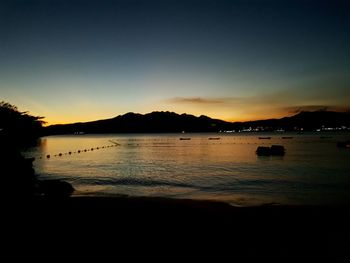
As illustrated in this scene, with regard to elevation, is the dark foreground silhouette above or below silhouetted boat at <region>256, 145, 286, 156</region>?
above

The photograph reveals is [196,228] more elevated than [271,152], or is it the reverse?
[196,228]

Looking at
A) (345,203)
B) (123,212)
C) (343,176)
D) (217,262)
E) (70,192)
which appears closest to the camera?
(217,262)

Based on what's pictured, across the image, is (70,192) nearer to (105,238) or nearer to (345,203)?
(105,238)

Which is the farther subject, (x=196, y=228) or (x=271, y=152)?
(x=271, y=152)

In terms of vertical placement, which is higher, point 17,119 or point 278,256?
point 17,119

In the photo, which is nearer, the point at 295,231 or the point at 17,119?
the point at 295,231

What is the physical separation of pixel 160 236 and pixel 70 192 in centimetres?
1401

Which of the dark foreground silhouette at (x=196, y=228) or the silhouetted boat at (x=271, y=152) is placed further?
the silhouetted boat at (x=271, y=152)

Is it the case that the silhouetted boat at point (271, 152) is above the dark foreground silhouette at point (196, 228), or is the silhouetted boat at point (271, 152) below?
below

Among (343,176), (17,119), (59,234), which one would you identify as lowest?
(343,176)

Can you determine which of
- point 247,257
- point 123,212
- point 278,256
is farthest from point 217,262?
Answer: point 123,212

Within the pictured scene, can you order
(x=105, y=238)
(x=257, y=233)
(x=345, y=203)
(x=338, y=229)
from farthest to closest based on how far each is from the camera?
(x=345, y=203) → (x=338, y=229) → (x=257, y=233) → (x=105, y=238)

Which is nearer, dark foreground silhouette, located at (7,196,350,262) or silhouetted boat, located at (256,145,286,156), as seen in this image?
dark foreground silhouette, located at (7,196,350,262)

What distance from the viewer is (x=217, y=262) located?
8.13 metres
